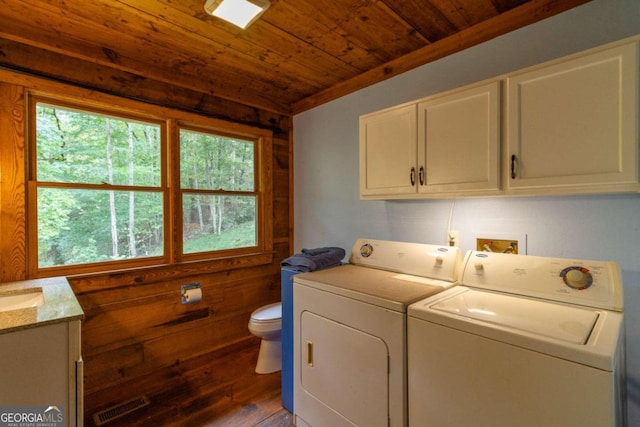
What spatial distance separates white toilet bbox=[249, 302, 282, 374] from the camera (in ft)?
7.29

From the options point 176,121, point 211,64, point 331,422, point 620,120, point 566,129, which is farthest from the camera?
point 176,121

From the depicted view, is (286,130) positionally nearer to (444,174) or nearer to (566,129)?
(444,174)

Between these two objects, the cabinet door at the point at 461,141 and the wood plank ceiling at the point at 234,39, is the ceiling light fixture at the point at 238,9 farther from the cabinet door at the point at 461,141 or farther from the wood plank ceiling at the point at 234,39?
the cabinet door at the point at 461,141

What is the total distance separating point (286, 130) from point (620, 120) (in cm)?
253

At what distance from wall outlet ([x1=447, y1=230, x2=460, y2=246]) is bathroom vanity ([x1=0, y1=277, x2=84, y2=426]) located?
1920mm

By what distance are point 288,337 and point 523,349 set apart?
1.30 metres

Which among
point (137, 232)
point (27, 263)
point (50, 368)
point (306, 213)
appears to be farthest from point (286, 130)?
point (50, 368)

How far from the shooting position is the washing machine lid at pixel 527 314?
973mm

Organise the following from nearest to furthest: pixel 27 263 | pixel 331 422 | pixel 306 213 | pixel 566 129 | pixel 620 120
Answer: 1. pixel 620 120
2. pixel 566 129
3. pixel 331 422
4. pixel 27 263
5. pixel 306 213

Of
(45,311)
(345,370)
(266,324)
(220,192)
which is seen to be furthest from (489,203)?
(45,311)

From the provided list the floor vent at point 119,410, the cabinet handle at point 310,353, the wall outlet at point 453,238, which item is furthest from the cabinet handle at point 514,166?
the floor vent at point 119,410

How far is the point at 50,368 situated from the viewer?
1.15 meters

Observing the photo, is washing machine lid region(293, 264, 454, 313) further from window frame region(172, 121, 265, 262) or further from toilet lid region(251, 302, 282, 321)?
window frame region(172, 121, 265, 262)

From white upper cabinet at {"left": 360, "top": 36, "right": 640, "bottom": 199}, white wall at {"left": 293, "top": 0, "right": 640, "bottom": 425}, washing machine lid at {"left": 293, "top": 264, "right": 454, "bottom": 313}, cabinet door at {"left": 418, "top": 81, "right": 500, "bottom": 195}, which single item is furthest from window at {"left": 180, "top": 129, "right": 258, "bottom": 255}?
cabinet door at {"left": 418, "top": 81, "right": 500, "bottom": 195}
